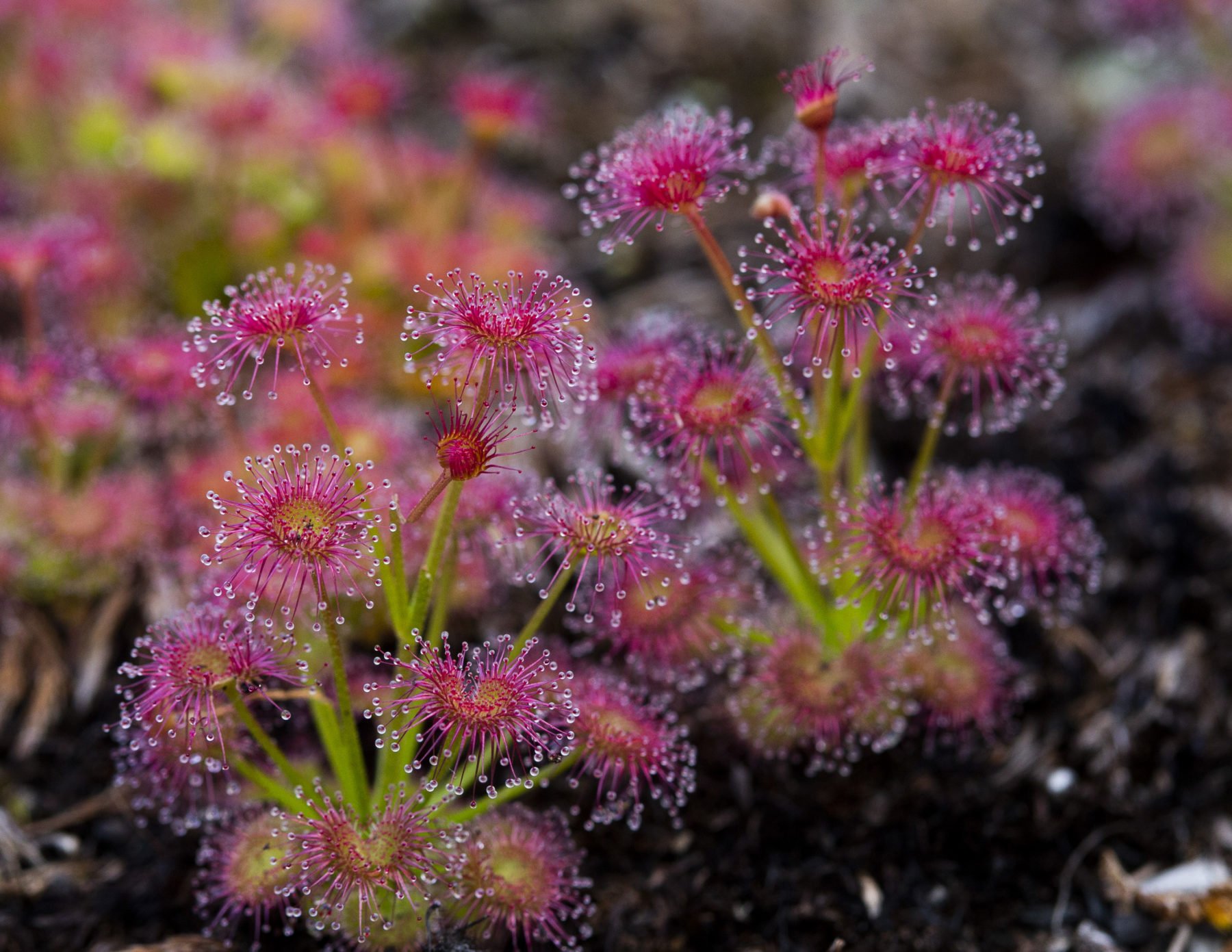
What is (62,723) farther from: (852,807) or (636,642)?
(852,807)

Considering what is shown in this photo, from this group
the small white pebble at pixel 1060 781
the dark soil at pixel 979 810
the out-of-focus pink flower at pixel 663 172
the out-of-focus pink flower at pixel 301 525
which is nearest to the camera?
the out-of-focus pink flower at pixel 301 525

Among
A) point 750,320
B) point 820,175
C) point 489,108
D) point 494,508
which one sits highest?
point 489,108

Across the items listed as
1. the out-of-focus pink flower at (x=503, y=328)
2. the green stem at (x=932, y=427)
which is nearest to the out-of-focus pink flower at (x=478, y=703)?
the out-of-focus pink flower at (x=503, y=328)

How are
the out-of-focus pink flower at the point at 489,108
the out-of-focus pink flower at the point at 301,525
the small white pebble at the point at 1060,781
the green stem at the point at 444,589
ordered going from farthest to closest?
1. the out-of-focus pink flower at the point at 489,108
2. the small white pebble at the point at 1060,781
3. the green stem at the point at 444,589
4. the out-of-focus pink flower at the point at 301,525

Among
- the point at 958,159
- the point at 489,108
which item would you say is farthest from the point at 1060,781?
the point at 489,108

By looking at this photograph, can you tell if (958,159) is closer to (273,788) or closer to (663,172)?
(663,172)

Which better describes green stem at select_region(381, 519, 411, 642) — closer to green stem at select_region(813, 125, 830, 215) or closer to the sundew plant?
the sundew plant

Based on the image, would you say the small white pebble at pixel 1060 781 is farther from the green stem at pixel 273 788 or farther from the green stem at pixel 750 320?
the green stem at pixel 273 788
